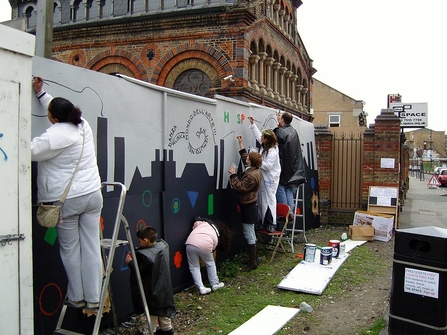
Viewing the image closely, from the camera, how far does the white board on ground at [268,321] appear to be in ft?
15.6

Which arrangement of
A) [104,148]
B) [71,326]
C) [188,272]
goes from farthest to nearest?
[188,272], [104,148], [71,326]

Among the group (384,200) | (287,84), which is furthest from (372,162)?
(287,84)

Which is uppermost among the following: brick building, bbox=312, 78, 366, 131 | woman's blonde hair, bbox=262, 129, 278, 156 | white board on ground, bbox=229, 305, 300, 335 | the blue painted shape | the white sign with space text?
brick building, bbox=312, 78, 366, 131

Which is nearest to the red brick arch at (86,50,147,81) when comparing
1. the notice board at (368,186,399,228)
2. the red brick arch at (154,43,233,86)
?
the red brick arch at (154,43,233,86)

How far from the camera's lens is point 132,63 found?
18.3m

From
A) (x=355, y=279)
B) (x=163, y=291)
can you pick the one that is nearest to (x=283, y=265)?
(x=355, y=279)

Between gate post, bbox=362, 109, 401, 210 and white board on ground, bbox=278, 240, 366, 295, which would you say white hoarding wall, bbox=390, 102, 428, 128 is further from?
white board on ground, bbox=278, 240, 366, 295

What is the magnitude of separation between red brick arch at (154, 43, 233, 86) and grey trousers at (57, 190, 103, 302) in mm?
13164

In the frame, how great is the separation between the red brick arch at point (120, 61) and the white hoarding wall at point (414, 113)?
14427 millimetres

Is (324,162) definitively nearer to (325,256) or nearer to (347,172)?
(347,172)

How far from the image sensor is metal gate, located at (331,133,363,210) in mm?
11766

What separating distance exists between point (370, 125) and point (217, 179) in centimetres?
608

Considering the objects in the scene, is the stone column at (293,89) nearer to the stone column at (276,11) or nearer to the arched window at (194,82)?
the stone column at (276,11)

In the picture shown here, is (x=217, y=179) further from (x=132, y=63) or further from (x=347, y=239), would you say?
(x=132, y=63)
